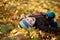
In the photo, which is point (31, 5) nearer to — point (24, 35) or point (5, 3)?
point (5, 3)

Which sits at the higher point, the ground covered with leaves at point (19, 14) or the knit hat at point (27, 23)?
the knit hat at point (27, 23)

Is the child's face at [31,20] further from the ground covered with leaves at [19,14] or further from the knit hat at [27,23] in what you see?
the ground covered with leaves at [19,14]

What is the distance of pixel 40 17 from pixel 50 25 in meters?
0.25

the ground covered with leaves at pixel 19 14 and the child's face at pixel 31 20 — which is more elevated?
the child's face at pixel 31 20

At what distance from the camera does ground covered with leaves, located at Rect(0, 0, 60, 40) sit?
3.46m

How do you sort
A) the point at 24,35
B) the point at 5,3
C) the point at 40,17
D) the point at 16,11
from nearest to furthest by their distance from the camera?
the point at 24,35 → the point at 40,17 → the point at 16,11 → the point at 5,3

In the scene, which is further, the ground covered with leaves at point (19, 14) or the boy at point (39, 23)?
the boy at point (39, 23)

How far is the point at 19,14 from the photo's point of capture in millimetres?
4375

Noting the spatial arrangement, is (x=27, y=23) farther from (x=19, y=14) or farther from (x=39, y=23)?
(x=19, y=14)

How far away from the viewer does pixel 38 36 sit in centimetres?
349

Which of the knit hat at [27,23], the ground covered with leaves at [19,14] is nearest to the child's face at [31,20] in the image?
the knit hat at [27,23]

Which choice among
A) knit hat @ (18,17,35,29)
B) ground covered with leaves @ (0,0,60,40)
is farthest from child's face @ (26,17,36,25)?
ground covered with leaves @ (0,0,60,40)

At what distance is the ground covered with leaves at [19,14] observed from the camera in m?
3.46

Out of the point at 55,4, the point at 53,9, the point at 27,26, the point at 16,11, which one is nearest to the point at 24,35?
the point at 27,26
